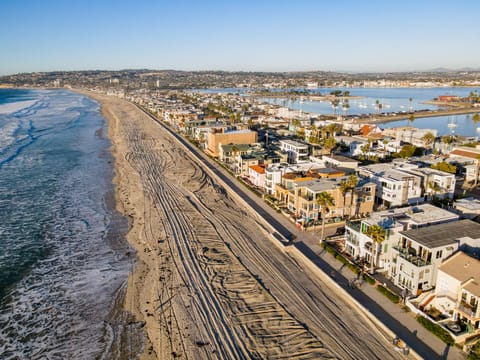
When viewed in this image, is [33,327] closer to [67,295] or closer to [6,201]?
[67,295]

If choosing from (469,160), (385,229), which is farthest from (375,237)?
(469,160)

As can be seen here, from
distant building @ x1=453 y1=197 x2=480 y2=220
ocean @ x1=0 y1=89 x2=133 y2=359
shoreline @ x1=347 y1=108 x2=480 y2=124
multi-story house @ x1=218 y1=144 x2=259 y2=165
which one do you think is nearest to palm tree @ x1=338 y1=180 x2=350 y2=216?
distant building @ x1=453 y1=197 x2=480 y2=220

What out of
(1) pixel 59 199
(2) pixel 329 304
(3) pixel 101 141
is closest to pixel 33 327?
(2) pixel 329 304

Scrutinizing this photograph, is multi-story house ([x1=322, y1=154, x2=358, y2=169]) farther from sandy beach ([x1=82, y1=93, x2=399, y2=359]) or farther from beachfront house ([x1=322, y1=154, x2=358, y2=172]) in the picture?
sandy beach ([x1=82, y1=93, x2=399, y2=359])

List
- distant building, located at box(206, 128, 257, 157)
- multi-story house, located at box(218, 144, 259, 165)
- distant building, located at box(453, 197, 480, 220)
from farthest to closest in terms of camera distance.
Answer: distant building, located at box(206, 128, 257, 157), multi-story house, located at box(218, 144, 259, 165), distant building, located at box(453, 197, 480, 220)

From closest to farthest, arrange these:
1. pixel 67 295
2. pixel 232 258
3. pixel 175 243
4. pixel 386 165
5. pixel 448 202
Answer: pixel 67 295 → pixel 232 258 → pixel 175 243 → pixel 448 202 → pixel 386 165

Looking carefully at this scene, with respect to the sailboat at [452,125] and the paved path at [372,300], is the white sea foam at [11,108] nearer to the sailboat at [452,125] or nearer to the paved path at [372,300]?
the paved path at [372,300]
